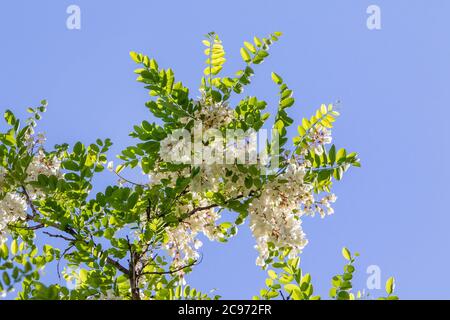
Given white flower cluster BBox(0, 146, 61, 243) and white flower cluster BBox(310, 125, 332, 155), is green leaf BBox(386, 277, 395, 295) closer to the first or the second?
white flower cluster BBox(310, 125, 332, 155)

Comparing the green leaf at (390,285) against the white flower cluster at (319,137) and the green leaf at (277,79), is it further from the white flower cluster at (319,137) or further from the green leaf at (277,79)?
the green leaf at (277,79)

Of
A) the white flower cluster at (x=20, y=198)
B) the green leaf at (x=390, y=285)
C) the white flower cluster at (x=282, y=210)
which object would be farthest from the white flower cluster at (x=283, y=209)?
the white flower cluster at (x=20, y=198)

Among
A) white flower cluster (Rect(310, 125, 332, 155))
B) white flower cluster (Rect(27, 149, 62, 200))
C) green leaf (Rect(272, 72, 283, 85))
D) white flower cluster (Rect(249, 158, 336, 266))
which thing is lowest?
white flower cluster (Rect(249, 158, 336, 266))

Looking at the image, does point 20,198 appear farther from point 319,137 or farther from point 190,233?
point 319,137

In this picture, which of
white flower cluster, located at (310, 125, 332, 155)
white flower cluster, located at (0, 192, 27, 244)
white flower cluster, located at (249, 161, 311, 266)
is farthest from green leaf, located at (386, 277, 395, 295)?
white flower cluster, located at (0, 192, 27, 244)

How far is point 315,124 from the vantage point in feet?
17.7

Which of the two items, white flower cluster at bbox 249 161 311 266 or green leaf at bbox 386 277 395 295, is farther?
white flower cluster at bbox 249 161 311 266

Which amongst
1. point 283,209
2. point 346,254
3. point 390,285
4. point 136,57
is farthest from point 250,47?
point 390,285

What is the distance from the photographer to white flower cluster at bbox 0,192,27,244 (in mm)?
5398

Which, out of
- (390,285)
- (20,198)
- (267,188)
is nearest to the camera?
(390,285)

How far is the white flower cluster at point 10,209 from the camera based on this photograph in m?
5.40

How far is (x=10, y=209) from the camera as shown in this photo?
5.44 m

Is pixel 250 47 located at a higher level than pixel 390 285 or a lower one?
higher
